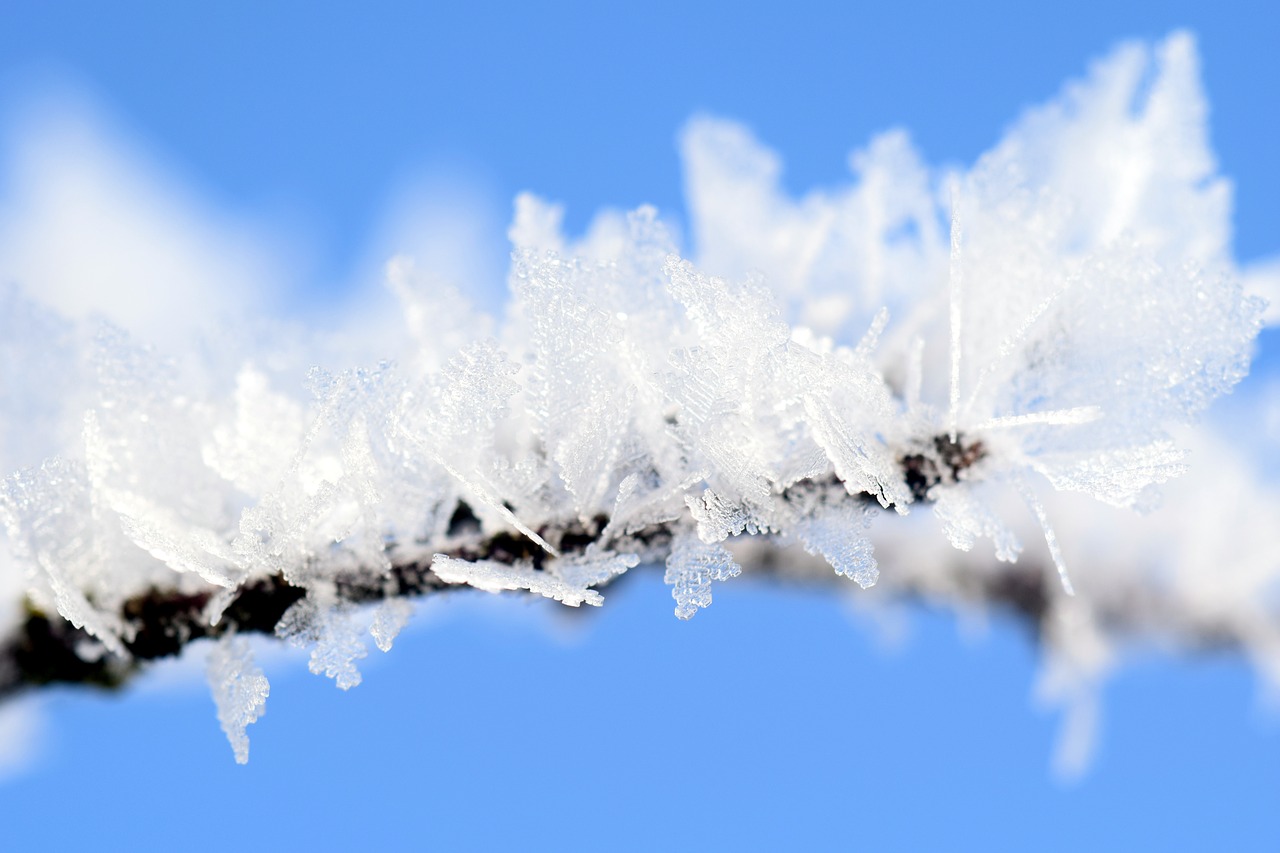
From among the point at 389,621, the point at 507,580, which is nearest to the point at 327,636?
the point at 389,621

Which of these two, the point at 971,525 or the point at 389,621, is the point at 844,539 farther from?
the point at 389,621

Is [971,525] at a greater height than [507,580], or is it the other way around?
Result: [971,525]

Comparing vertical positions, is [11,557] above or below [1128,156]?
below

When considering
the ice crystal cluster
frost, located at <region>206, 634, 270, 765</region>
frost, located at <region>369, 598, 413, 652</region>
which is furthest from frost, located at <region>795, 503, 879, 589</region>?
frost, located at <region>206, 634, 270, 765</region>

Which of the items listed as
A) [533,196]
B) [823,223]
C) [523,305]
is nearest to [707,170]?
[823,223]

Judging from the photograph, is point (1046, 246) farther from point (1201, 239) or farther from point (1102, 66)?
point (1102, 66)

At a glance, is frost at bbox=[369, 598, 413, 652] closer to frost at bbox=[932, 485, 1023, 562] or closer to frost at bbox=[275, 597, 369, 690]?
frost at bbox=[275, 597, 369, 690]

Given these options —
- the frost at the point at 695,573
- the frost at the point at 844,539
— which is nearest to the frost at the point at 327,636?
the frost at the point at 695,573
